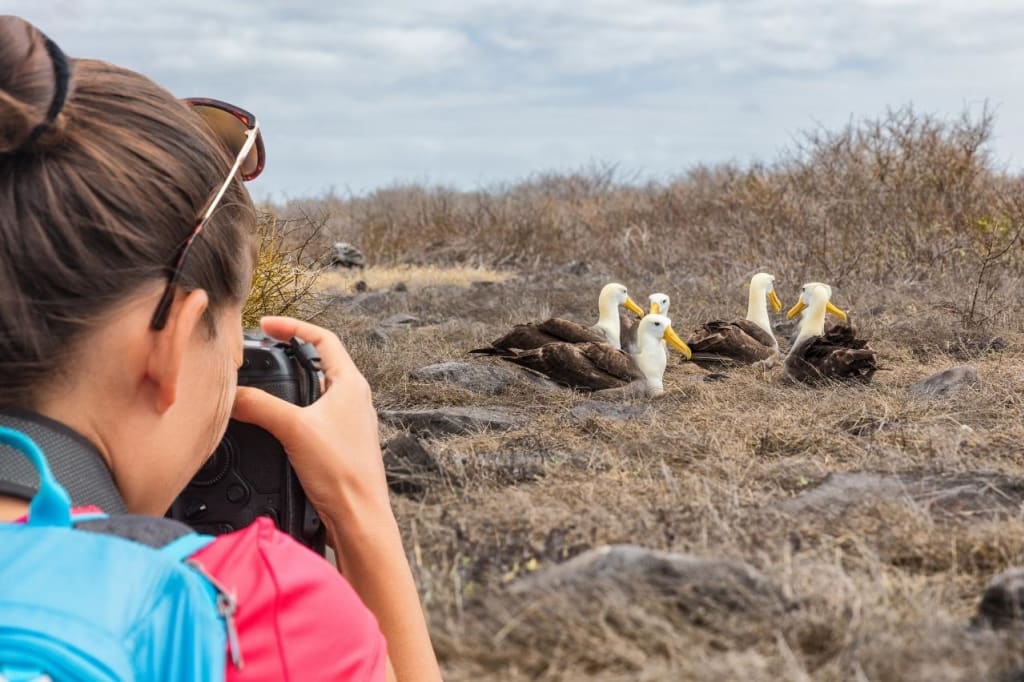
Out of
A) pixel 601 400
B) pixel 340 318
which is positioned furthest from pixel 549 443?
pixel 340 318

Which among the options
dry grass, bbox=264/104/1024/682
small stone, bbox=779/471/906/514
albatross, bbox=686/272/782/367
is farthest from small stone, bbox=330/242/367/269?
small stone, bbox=779/471/906/514

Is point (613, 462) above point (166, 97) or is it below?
below

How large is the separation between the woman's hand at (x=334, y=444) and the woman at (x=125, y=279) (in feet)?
0.32

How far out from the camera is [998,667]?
1407mm

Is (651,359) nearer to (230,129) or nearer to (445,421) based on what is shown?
(445,421)

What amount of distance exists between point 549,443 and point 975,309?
3.72m

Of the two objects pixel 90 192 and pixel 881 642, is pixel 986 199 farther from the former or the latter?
pixel 90 192

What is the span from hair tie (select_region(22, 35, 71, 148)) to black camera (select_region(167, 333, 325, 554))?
0.53 m

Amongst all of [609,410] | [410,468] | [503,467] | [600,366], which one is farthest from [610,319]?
[410,468]

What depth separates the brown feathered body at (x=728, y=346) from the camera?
511 cm

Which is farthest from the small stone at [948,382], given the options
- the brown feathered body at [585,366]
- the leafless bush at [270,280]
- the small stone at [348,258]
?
Answer: the small stone at [348,258]

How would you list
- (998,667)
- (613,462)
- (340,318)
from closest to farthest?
(998,667)
(613,462)
(340,318)

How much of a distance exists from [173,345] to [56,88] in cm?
25

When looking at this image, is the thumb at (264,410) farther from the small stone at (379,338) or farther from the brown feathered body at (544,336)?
the small stone at (379,338)
